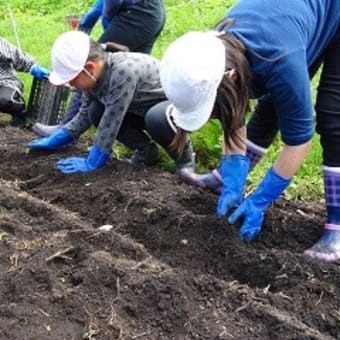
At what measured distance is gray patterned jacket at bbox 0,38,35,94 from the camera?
5352mm

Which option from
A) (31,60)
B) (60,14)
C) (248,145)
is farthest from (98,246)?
(60,14)

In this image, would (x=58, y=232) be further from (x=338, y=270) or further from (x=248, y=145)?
(x=338, y=270)

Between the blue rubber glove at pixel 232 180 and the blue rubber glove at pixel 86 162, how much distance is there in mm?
940

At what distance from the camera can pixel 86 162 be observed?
13.6 ft

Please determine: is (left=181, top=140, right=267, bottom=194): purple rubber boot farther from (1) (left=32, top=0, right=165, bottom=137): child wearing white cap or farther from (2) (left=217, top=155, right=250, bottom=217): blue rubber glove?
(1) (left=32, top=0, right=165, bottom=137): child wearing white cap

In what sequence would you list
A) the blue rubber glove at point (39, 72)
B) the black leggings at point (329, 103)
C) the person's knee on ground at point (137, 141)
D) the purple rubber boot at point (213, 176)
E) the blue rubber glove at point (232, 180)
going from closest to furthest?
the black leggings at point (329, 103), the blue rubber glove at point (232, 180), the purple rubber boot at point (213, 176), the person's knee on ground at point (137, 141), the blue rubber glove at point (39, 72)

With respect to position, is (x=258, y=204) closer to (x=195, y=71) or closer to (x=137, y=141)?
(x=195, y=71)

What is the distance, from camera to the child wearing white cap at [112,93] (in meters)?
3.93

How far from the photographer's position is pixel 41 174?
423 cm

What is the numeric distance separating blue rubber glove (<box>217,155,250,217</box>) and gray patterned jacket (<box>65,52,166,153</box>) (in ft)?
2.75

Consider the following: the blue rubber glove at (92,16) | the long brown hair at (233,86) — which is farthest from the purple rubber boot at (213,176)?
the blue rubber glove at (92,16)

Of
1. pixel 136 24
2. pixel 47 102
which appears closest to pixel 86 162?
pixel 136 24

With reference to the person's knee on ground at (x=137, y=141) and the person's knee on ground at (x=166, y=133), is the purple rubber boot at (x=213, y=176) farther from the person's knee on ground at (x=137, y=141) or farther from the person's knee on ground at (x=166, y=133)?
the person's knee on ground at (x=137, y=141)

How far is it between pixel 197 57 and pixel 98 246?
1079mm
